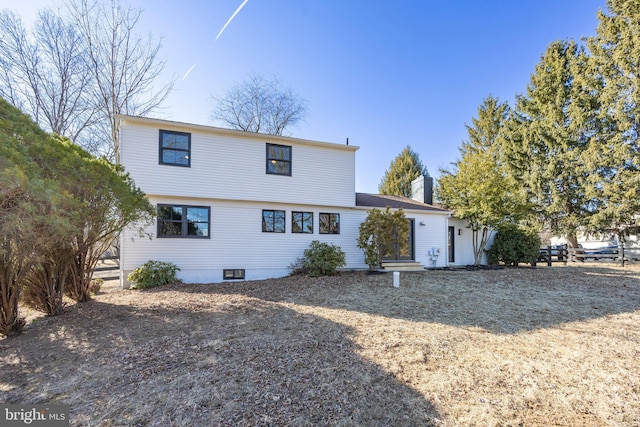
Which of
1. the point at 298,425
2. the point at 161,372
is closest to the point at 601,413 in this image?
the point at 298,425

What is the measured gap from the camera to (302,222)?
11.0m

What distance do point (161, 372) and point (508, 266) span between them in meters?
14.8

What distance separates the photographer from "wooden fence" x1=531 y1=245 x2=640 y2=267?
1452 cm

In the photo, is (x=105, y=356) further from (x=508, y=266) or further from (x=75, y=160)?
(x=508, y=266)

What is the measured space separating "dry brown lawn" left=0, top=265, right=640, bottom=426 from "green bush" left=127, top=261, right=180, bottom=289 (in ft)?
6.19

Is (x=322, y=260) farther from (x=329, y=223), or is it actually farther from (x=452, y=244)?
(x=452, y=244)

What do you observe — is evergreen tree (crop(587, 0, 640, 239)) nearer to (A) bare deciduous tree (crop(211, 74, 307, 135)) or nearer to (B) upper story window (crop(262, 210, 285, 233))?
(B) upper story window (crop(262, 210, 285, 233))

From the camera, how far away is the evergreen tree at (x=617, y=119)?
1477 cm

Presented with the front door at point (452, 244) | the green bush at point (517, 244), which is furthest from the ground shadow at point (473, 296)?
the front door at point (452, 244)

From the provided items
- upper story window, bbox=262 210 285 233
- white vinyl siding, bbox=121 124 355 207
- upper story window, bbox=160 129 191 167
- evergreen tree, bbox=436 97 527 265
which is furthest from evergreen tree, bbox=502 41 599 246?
upper story window, bbox=160 129 191 167

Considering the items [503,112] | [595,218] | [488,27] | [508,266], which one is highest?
[503,112]

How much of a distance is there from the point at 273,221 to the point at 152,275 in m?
4.19

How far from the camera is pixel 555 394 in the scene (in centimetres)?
292

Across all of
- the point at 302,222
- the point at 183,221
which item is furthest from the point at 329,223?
the point at 183,221
